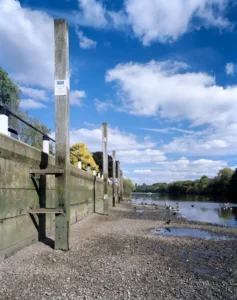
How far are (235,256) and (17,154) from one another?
20.7 feet

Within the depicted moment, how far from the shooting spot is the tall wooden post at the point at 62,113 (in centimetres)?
809

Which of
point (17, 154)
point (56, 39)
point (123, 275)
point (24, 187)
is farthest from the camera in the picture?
point (56, 39)

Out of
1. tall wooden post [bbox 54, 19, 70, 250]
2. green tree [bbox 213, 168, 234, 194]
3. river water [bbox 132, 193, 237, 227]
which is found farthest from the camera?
green tree [bbox 213, 168, 234, 194]

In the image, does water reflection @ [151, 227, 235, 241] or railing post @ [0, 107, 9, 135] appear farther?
water reflection @ [151, 227, 235, 241]

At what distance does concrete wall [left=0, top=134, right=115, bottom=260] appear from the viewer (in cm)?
654

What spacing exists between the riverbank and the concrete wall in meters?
0.42

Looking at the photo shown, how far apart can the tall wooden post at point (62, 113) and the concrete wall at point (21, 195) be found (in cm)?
78

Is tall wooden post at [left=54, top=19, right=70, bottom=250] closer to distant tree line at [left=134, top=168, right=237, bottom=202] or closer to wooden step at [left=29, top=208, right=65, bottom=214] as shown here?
wooden step at [left=29, top=208, right=65, bottom=214]

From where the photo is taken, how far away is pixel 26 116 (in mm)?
38688

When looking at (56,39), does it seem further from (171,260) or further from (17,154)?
(171,260)

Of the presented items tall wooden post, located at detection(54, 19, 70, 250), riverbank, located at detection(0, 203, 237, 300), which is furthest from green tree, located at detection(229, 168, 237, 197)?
tall wooden post, located at detection(54, 19, 70, 250)

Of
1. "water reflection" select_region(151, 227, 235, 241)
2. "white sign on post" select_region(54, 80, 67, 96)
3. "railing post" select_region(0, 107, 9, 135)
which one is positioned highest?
"white sign on post" select_region(54, 80, 67, 96)

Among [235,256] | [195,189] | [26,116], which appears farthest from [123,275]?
[195,189]

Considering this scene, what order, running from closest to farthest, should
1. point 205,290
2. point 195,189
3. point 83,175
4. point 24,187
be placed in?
point 205,290, point 24,187, point 83,175, point 195,189
